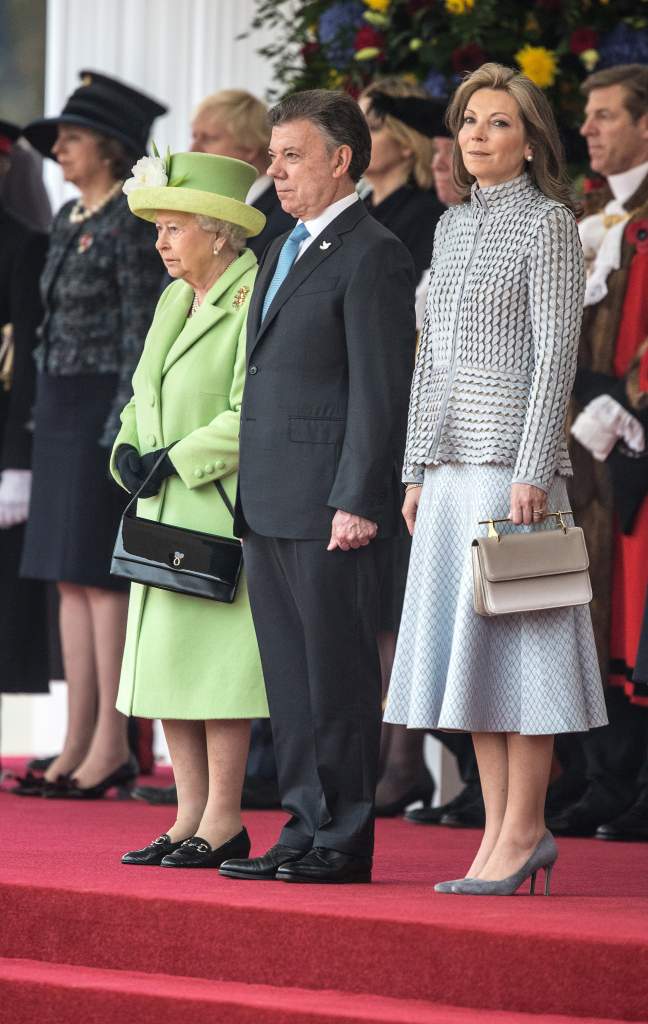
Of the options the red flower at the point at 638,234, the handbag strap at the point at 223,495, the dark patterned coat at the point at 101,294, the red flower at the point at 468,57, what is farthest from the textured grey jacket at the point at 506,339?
the red flower at the point at 468,57

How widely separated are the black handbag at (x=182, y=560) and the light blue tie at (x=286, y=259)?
0.38 meters

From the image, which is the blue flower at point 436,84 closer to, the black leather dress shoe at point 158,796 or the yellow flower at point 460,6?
the yellow flower at point 460,6

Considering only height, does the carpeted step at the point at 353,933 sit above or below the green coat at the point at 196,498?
below

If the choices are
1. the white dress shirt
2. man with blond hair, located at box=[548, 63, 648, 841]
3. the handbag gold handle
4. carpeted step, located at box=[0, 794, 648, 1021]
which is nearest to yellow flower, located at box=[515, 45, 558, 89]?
man with blond hair, located at box=[548, 63, 648, 841]

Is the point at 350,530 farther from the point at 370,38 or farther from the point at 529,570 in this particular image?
the point at 370,38

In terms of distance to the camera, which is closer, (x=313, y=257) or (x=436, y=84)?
(x=313, y=257)

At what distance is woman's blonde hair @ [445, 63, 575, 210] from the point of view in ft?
10.8

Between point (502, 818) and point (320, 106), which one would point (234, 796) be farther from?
point (320, 106)

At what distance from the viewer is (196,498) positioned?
3.69 metres

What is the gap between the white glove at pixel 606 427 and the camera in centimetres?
441

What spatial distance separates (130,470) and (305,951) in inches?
46.4

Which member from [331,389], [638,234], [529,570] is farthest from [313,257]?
[638,234]

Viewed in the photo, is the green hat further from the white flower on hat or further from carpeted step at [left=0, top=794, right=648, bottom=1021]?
carpeted step at [left=0, top=794, right=648, bottom=1021]

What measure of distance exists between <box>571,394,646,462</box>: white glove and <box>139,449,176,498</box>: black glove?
1.25 meters
